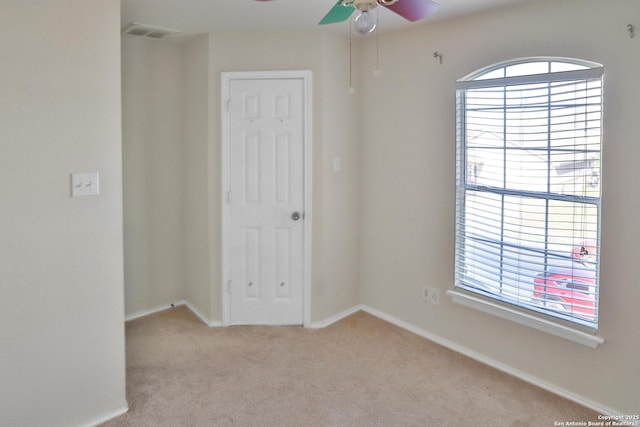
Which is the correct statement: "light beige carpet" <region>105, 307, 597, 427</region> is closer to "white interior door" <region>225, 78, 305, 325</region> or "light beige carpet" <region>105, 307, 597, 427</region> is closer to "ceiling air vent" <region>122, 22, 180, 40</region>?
"white interior door" <region>225, 78, 305, 325</region>

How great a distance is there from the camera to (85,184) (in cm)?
227

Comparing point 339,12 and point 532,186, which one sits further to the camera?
point 532,186

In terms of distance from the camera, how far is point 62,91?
2182mm

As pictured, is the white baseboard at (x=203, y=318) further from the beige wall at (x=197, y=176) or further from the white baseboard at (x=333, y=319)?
the white baseboard at (x=333, y=319)

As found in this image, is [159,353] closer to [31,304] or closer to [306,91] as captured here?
[31,304]

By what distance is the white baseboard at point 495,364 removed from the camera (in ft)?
8.50

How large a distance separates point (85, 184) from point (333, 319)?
2.20 meters

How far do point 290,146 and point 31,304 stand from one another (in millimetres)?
2005

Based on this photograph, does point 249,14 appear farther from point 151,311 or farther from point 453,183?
point 151,311

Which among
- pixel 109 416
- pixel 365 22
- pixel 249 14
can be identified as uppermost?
pixel 249 14

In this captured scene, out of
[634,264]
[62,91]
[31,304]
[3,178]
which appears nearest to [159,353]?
[31,304]

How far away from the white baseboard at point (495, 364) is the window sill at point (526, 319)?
32 cm

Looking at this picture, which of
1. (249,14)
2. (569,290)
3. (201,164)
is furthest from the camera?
(201,164)

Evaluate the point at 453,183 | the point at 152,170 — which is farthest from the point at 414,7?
the point at 152,170
